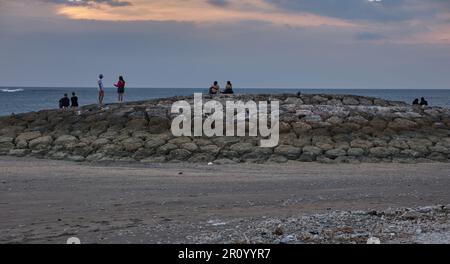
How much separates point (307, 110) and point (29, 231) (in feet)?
49.2

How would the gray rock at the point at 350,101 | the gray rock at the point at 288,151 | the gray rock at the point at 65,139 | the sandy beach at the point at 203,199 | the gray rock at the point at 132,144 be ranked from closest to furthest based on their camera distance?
the sandy beach at the point at 203,199, the gray rock at the point at 288,151, the gray rock at the point at 132,144, the gray rock at the point at 65,139, the gray rock at the point at 350,101

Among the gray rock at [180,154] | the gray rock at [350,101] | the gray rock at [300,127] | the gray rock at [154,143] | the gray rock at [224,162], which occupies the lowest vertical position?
the gray rock at [224,162]

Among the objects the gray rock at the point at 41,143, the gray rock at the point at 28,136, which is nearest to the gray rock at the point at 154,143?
the gray rock at the point at 41,143

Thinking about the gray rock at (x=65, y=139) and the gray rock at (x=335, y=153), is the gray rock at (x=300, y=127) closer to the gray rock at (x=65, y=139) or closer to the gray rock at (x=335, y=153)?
the gray rock at (x=335, y=153)

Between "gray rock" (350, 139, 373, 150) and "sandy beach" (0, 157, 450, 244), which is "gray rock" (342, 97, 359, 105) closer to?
"gray rock" (350, 139, 373, 150)

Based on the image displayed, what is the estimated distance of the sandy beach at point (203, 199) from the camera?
9.23 metres

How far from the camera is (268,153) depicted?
20797 millimetres

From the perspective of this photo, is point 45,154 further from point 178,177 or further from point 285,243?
point 285,243

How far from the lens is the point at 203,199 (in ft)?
43.5

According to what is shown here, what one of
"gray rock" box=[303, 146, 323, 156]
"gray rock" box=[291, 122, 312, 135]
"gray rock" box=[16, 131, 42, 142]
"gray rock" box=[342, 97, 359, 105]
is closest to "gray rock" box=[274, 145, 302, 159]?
"gray rock" box=[303, 146, 323, 156]

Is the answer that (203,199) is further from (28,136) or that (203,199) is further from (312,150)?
(28,136)

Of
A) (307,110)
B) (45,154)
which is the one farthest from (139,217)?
(307,110)

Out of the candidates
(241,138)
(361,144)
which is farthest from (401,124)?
(241,138)

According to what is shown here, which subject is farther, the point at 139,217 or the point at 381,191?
the point at 381,191
